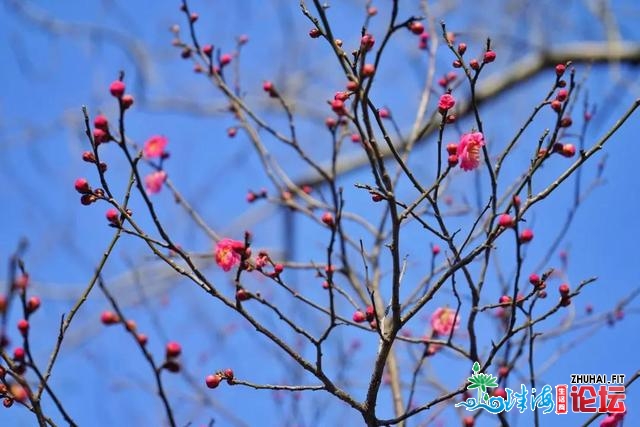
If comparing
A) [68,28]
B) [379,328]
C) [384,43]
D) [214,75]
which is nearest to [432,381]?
[379,328]

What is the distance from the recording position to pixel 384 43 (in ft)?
5.12

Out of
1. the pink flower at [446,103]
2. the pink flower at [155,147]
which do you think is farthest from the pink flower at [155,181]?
the pink flower at [446,103]

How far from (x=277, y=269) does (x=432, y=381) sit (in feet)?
4.28

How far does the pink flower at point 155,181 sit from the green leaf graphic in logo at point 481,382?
51.6 inches

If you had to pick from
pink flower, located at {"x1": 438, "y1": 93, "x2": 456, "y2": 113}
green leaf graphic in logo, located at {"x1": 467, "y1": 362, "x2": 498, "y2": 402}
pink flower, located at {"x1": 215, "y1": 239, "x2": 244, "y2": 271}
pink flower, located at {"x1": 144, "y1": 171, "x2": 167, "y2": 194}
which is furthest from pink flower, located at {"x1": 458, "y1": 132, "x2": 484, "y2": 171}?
pink flower, located at {"x1": 144, "y1": 171, "x2": 167, "y2": 194}

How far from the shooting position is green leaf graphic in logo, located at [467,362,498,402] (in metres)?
→ 1.92

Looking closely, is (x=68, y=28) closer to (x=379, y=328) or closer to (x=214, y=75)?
(x=214, y=75)

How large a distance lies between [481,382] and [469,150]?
638 mm

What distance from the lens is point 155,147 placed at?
8.41 feet

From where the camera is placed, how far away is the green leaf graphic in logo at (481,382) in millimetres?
1916

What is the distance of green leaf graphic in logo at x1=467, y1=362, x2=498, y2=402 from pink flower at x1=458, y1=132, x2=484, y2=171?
0.55m

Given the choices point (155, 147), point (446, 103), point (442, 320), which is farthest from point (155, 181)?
point (446, 103)

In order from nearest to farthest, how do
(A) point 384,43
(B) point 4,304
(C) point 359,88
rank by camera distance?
(B) point 4,304 < (C) point 359,88 < (A) point 384,43

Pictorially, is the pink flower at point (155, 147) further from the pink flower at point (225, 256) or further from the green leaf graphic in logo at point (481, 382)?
the green leaf graphic in logo at point (481, 382)
